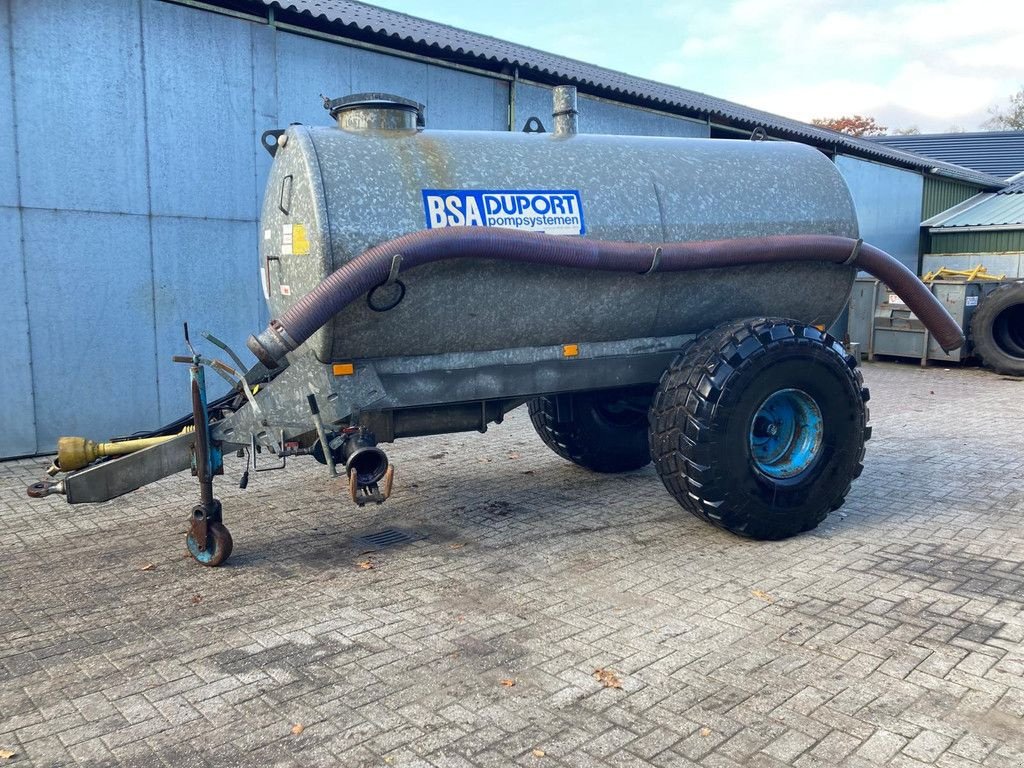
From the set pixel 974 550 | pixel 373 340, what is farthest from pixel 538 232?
pixel 974 550

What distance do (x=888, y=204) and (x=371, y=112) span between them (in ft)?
51.5

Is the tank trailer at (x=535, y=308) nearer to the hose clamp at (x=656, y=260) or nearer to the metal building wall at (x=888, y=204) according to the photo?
the hose clamp at (x=656, y=260)

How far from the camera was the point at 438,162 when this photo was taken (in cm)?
486

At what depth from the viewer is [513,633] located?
156 inches

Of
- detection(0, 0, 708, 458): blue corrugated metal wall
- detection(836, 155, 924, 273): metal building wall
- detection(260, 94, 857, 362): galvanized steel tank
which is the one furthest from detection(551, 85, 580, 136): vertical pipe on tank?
detection(836, 155, 924, 273): metal building wall

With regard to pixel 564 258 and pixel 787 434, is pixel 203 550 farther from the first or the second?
pixel 787 434

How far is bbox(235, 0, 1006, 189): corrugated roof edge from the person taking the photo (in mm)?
8742

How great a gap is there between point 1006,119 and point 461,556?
5546cm

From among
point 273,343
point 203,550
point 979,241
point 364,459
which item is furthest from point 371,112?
point 979,241

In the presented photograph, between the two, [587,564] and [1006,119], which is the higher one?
[1006,119]

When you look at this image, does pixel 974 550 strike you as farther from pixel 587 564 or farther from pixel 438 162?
pixel 438 162

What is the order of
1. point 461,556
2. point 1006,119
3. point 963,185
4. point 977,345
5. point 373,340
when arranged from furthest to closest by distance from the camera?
1. point 1006,119
2. point 963,185
3. point 977,345
4. point 461,556
5. point 373,340

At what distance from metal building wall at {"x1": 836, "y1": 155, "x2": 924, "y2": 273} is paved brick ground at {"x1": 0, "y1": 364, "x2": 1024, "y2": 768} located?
11.9 metres

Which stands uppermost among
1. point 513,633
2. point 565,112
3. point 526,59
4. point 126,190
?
point 526,59
